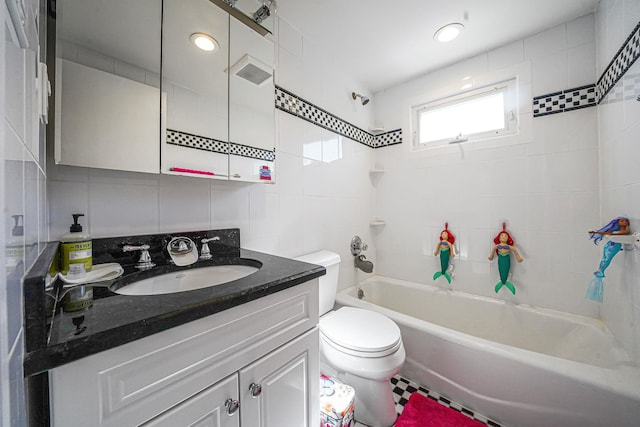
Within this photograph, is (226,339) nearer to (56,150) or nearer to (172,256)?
(172,256)

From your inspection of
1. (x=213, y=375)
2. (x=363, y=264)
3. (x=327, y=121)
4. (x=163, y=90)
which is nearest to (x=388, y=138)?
(x=327, y=121)

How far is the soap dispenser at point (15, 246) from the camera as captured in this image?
0.30 metres

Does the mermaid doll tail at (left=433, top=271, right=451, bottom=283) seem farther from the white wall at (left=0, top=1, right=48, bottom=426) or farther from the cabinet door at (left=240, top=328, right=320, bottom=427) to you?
the white wall at (left=0, top=1, right=48, bottom=426)

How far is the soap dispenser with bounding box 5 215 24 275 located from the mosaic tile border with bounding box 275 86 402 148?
4.18 ft

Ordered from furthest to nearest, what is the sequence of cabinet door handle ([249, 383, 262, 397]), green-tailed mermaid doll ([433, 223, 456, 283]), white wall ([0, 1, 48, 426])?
green-tailed mermaid doll ([433, 223, 456, 283]) < cabinet door handle ([249, 383, 262, 397]) < white wall ([0, 1, 48, 426])

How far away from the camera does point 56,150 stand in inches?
27.9

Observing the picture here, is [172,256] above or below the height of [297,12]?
below

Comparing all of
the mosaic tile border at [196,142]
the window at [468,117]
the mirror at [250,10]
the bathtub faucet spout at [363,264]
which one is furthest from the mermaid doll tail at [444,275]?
the mirror at [250,10]

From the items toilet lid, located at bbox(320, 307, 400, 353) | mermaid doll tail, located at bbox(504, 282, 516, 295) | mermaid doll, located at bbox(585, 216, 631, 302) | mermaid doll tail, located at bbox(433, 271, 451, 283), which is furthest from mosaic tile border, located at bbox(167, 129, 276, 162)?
mermaid doll tail, located at bbox(504, 282, 516, 295)

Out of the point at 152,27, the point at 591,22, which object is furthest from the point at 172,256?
the point at 591,22

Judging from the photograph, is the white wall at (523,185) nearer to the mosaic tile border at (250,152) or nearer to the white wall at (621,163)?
the white wall at (621,163)

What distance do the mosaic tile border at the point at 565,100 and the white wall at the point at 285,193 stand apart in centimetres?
124

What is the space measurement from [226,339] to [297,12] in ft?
5.68

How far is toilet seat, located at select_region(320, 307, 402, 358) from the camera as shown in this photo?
111 centimetres
